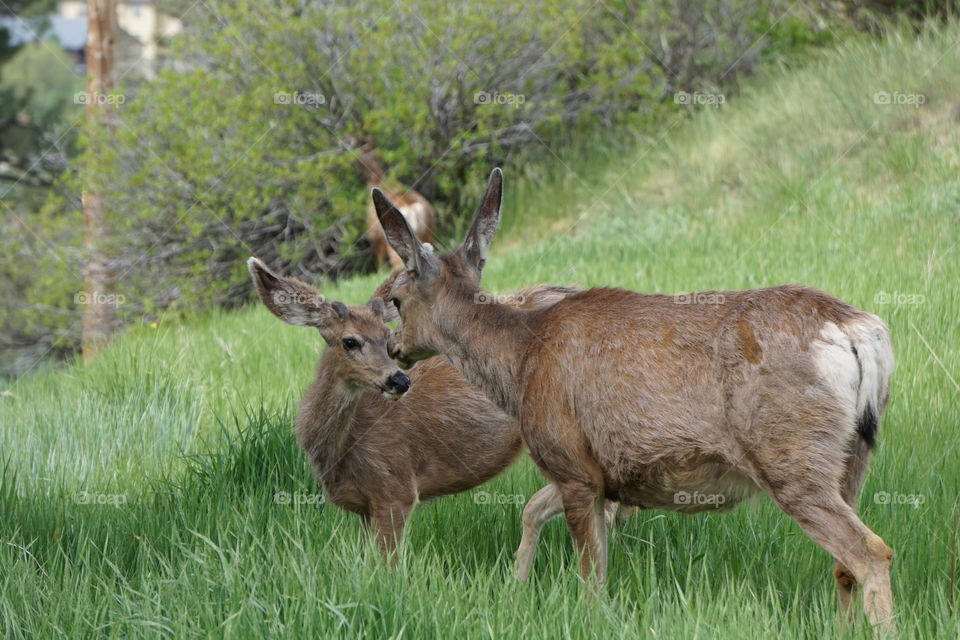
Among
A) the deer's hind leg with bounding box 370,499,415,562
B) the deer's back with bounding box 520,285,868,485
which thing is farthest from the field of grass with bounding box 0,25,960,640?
the deer's back with bounding box 520,285,868,485

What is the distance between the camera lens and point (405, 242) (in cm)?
556

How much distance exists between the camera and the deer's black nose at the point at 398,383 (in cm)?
591

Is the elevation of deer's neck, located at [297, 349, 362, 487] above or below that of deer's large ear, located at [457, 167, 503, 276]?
below

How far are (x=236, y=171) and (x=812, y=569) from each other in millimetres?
12400

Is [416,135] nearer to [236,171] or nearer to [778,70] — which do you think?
[236,171]

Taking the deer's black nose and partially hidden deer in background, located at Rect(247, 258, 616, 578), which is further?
partially hidden deer in background, located at Rect(247, 258, 616, 578)

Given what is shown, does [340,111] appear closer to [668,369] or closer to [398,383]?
[398,383]

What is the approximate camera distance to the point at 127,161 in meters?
16.9

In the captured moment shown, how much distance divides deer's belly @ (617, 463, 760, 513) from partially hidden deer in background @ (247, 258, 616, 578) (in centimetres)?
99

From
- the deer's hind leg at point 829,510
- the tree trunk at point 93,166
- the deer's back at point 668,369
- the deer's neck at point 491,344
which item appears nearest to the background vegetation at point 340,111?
the tree trunk at point 93,166

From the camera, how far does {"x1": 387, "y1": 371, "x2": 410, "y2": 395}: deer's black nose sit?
19.4 ft

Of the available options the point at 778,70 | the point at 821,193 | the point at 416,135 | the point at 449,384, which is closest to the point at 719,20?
the point at 778,70

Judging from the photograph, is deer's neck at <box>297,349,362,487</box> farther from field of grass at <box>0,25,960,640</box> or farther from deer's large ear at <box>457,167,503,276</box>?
deer's large ear at <box>457,167,503,276</box>

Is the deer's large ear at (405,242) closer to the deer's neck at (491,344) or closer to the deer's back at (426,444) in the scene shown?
the deer's neck at (491,344)
